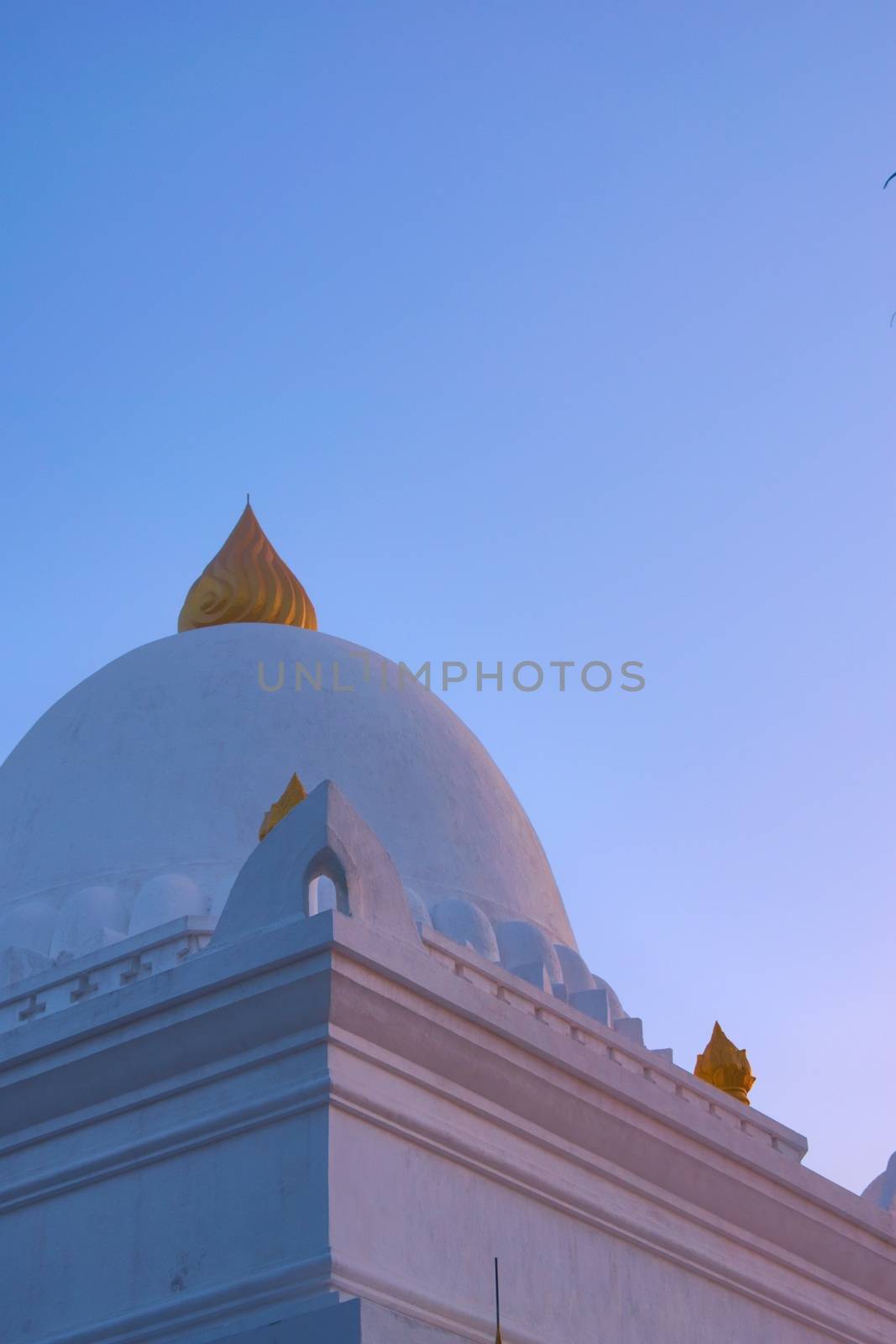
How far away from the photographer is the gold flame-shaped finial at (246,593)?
63.8 ft

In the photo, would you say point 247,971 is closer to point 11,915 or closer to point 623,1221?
point 623,1221

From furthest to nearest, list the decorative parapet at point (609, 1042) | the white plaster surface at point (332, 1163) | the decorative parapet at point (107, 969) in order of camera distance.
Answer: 1. the decorative parapet at point (609, 1042)
2. the decorative parapet at point (107, 969)
3. the white plaster surface at point (332, 1163)

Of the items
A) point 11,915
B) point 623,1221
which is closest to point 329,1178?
point 623,1221

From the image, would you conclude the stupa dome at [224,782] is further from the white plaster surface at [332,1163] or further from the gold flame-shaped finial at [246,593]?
the white plaster surface at [332,1163]

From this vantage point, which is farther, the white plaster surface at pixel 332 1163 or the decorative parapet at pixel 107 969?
the decorative parapet at pixel 107 969

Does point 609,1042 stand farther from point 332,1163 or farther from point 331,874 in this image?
point 332,1163

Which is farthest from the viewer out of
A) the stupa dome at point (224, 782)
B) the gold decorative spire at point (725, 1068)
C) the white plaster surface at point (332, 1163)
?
the stupa dome at point (224, 782)

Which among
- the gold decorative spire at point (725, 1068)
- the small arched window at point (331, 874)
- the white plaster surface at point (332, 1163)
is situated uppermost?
the gold decorative spire at point (725, 1068)

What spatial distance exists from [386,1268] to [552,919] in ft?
29.2

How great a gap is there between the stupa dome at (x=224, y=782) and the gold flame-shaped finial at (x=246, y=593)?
118 cm

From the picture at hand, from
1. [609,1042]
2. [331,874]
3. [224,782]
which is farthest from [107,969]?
[224,782]

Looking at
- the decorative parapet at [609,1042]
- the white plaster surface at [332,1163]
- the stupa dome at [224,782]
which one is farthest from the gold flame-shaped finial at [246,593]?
the white plaster surface at [332,1163]

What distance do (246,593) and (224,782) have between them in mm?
4126

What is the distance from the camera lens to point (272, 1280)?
320 inches
